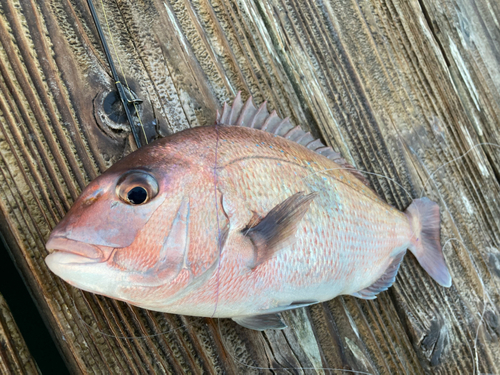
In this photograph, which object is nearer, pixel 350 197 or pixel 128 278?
pixel 128 278

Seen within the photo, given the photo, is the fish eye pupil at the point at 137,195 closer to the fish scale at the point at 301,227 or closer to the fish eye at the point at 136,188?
the fish eye at the point at 136,188

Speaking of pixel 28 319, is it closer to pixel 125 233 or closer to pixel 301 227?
pixel 125 233

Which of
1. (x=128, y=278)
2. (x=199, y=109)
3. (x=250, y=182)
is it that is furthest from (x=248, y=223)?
(x=199, y=109)

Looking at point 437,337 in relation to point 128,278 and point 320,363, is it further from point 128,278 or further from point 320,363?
point 128,278

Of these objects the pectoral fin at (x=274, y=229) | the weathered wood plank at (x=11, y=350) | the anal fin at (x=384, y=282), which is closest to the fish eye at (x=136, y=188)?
the pectoral fin at (x=274, y=229)

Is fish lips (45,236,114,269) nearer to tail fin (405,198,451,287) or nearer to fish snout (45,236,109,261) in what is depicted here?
fish snout (45,236,109,261)

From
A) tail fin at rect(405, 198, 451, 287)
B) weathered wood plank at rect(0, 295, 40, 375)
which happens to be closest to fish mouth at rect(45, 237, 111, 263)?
weathered wood plank at rect(0, 295, 40, 375)
